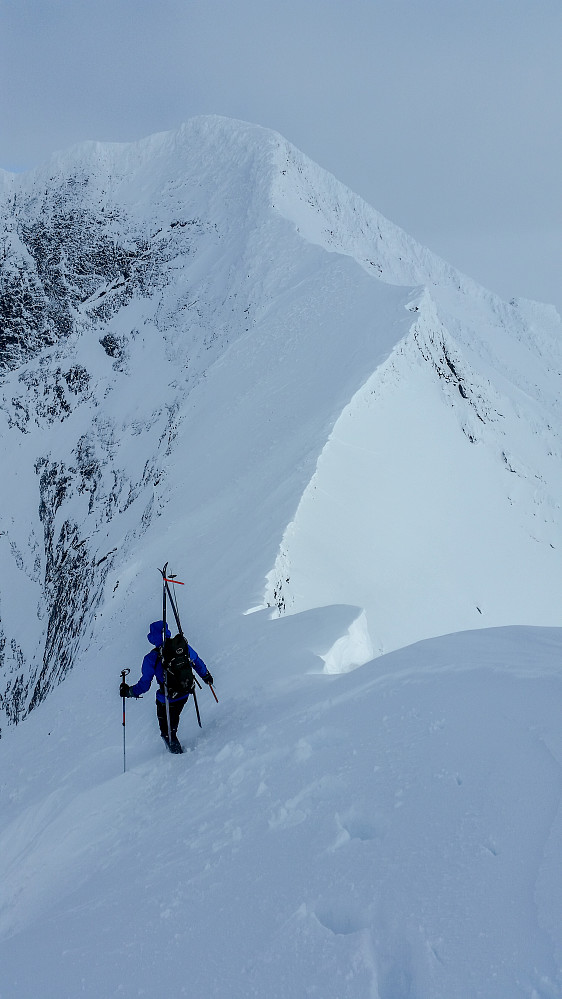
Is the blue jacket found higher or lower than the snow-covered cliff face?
lower

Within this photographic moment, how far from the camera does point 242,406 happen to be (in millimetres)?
24000

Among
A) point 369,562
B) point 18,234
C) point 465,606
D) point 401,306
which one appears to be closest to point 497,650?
point 369,562

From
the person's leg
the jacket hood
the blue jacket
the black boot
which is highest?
the jacket hood

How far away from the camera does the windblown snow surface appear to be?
10.2 ft

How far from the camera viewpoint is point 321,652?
775cm

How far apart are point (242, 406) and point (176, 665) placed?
59.9ft

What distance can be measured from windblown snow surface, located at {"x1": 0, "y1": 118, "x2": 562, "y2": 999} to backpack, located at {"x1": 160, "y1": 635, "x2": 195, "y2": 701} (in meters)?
0.69

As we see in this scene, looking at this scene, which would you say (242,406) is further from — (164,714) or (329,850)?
(329,850)

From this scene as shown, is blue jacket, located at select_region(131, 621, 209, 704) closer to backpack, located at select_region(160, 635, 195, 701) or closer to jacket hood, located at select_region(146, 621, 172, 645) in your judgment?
jacket hood, located at select_region(146, 621, 172, 645)

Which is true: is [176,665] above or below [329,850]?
above

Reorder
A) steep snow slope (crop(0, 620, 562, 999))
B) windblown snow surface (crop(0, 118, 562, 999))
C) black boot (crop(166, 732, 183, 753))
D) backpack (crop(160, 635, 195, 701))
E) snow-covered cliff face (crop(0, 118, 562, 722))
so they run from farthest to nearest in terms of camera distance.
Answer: snow-covered cliff face (crop(0, 118, 562, 722))
black boot (crop(166, 732, 183, 753))
backpack (crop(160, 635, 195, 701))
windblown snow surface (crop(0, 118, 562, 999))
steep snow slope (crop(0, 620, 562, 999))

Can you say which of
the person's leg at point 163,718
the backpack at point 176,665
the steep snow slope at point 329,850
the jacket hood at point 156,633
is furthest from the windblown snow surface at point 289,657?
the jacket hood at point 156,633

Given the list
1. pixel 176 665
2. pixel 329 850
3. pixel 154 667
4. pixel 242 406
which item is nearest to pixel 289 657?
pixel 176 665

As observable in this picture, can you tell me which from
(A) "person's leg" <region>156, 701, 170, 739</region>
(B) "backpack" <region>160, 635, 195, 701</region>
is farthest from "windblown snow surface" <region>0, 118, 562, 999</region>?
(B) "backpack" <region>160, 635, 195, 701</region>
